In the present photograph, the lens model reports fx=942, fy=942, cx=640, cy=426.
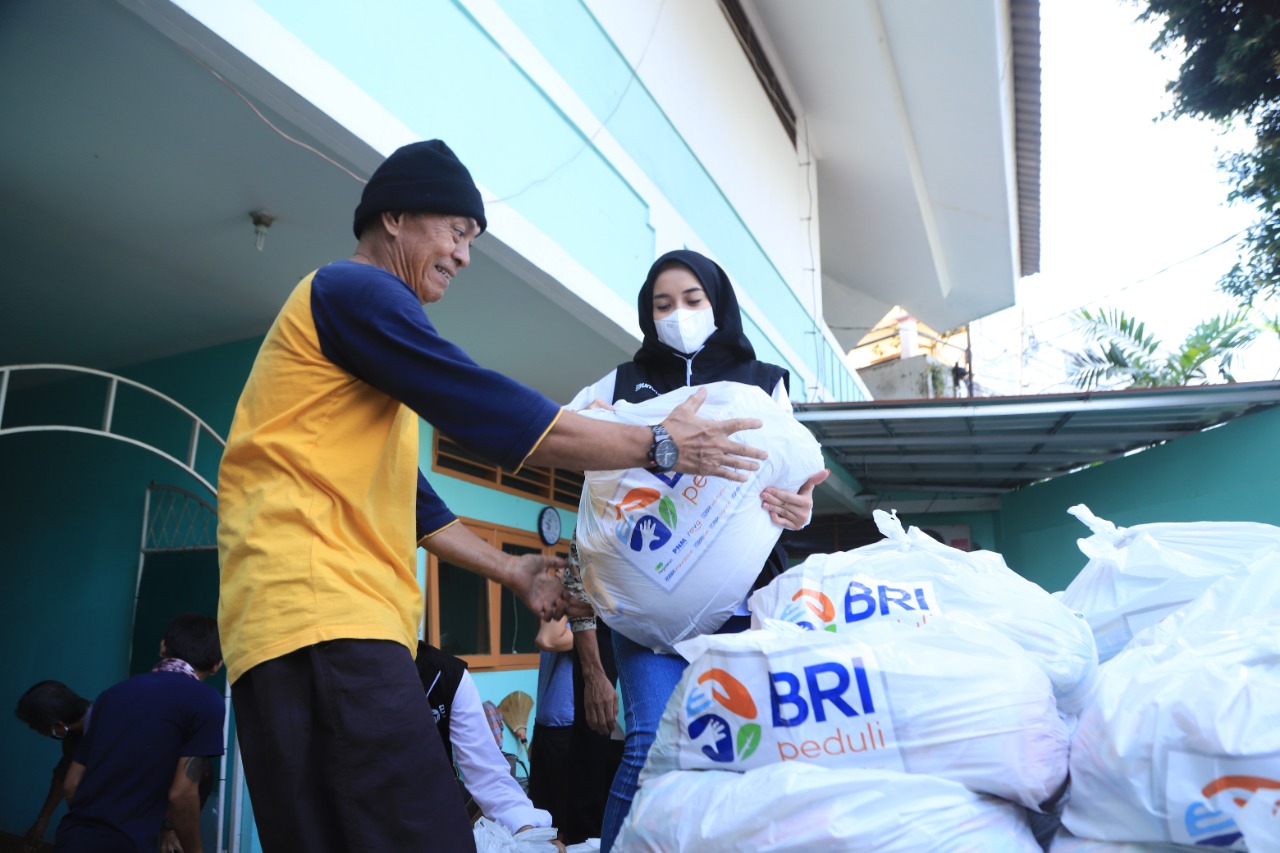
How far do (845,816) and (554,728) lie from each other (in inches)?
121

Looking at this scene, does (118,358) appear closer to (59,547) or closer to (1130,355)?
Result: (59,547)

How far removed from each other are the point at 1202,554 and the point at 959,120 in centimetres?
866

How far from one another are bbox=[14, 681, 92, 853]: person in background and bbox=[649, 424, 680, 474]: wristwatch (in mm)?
3802

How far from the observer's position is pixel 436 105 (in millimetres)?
3904

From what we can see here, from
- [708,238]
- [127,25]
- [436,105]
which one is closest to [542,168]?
[436,105]

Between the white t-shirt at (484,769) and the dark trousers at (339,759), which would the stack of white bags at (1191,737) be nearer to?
the dark trousers at (339,759)

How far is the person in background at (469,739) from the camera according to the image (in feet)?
9.23

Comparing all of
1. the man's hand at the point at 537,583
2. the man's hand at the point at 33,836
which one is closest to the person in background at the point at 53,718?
the man's hand at the point at 33,836

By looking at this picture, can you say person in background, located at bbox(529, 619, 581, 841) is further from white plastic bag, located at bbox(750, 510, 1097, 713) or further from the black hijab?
Result: white plastic bag, located at bbox(750, 510, 1097, 713)

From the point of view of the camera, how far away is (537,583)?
6.11 feet

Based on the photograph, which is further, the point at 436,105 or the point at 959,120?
the point at 959,120

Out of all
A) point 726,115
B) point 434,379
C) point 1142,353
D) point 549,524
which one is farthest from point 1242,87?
point 434,379

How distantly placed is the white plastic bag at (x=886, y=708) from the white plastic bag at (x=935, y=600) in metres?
0.11

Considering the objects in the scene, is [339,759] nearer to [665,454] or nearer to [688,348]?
[665,454]
